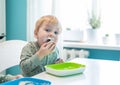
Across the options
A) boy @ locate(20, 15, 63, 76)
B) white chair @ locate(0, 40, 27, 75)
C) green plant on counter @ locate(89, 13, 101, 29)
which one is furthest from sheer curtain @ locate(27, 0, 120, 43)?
boy @ locate(20, 15, 63, 76)

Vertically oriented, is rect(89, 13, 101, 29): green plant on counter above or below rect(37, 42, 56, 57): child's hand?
above

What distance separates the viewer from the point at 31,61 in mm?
1299

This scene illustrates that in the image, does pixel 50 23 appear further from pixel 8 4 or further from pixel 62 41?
pixel 8 4

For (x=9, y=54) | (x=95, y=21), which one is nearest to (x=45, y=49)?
(x=9, y=54)

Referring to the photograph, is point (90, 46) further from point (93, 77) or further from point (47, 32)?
point (93, 77)

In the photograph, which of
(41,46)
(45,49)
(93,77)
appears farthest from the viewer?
(41,46)

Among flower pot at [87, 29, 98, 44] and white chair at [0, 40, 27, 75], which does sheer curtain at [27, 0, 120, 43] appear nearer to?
flower pot at [87, 29, 98, 44]

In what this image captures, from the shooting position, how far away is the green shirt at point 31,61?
4.28ft

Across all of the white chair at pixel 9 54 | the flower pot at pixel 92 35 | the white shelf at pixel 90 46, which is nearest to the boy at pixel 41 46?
the white chair at pixel 9 54

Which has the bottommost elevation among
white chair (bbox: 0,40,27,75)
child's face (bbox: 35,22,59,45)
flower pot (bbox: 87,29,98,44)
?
white chair (bbox: 0,40,27,75)

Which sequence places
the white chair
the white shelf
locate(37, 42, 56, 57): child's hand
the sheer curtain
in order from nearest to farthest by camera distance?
locate(37, 42, 56, 57): child's hand < the white chair < the white shelf < the sheer curtain

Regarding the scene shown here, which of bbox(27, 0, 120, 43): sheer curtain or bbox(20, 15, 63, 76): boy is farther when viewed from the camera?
bbox(27, 0, 120, 43): sheer curtain

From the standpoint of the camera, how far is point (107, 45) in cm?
225

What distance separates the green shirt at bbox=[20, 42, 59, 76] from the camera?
130cm
